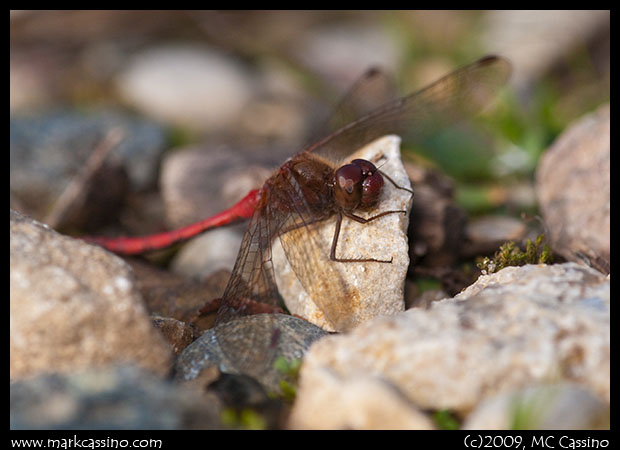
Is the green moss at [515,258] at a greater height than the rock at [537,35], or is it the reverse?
the rock at [537,35]

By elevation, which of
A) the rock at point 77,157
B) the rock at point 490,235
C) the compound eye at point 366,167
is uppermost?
the compound eye at point 366,167

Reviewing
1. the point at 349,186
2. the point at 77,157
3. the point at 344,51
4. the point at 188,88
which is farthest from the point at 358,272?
the point at 344,51

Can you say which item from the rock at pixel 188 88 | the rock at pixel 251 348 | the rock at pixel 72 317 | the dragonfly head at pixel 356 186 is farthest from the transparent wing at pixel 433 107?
the rock at pixel 188 88

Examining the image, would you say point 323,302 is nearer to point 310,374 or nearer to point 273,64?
point 310,374

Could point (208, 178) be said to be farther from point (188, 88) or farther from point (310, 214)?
point (188, 88)

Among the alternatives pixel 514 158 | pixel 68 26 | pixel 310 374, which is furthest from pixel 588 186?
pixel 68 26

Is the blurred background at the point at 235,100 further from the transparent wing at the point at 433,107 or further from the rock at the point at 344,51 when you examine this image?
the transparent wing at the point at 433,107
